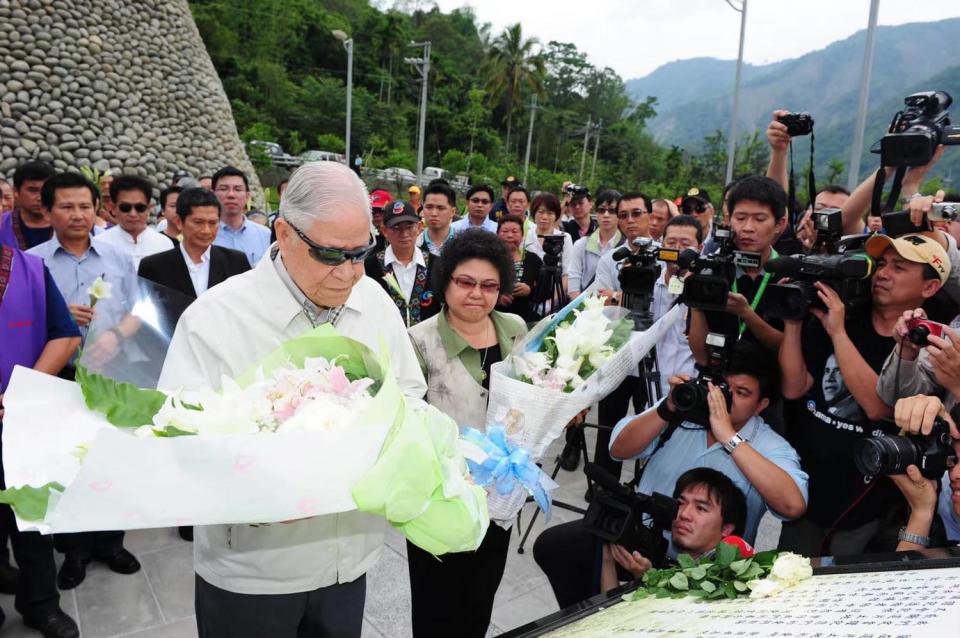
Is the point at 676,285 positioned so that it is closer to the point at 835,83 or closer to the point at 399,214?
the point at 399,214

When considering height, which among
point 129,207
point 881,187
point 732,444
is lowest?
point 732,444

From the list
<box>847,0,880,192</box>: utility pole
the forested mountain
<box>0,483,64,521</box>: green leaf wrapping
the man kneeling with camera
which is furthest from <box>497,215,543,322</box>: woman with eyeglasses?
the forested mountain

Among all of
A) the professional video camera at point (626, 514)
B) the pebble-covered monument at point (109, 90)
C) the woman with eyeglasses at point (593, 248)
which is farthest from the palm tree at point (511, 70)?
the professional video camera at point (626, 514)

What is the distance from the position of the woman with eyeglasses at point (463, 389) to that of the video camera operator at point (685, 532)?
315mm

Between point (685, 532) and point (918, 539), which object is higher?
point (918, 539)

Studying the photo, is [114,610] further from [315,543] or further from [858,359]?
[858,359]

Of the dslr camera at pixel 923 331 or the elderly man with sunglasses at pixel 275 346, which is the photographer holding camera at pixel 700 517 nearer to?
the dslr camera at pixel 923 331

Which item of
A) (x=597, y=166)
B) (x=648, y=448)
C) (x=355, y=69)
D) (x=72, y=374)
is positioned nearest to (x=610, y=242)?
(x=648, y=448)

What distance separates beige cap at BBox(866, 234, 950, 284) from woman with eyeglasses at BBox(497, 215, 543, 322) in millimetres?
2924

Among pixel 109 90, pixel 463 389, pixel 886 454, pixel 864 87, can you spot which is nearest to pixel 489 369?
pixel 463 389

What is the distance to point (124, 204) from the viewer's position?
4.34 m

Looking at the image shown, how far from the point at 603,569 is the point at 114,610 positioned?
2.17 m

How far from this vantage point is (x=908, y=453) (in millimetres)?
1737

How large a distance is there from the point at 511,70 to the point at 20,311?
171 feet
